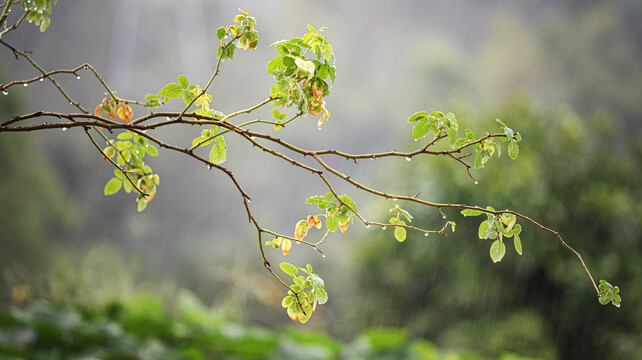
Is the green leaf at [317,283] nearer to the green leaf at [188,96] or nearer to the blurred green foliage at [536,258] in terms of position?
the green leaf at [188,96]

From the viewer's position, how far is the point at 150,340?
5.85 ft

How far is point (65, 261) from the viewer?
21.0 ft

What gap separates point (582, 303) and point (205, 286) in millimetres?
4787

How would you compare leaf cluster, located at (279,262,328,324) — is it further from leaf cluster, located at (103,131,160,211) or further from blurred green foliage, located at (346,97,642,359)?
blurred green foliage, located at (346,97,642,359)

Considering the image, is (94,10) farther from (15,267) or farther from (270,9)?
(15,267)

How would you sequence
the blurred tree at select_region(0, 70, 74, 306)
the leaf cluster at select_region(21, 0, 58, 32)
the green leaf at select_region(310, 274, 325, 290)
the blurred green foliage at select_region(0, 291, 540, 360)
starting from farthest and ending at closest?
the blurred tree at select_region(0, 70, 74, 306)
the blurred green foliage at select_region(0, 291, 540, 360)
the leaf cluster at select_region(21, 0, 58, 32)
the green leaf at select_region(310, 274, 325, 290)

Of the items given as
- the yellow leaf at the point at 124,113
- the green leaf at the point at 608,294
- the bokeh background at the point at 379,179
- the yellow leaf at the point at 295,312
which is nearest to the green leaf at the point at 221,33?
→ the yellow leaf at the point at 124,113

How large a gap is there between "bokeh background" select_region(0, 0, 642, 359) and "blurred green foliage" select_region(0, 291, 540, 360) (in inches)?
4.8

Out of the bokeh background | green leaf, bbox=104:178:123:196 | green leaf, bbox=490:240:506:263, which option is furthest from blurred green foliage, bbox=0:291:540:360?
green leaf, bbox=490:240:506:263

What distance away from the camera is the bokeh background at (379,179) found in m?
2.90

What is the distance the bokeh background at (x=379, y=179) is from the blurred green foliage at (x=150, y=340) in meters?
0.12

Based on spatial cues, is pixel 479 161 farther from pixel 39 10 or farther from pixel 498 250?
pixel 39 10

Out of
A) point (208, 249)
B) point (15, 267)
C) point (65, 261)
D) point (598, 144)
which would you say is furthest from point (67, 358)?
point (208, 249)

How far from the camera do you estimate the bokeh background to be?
9.52 ft
